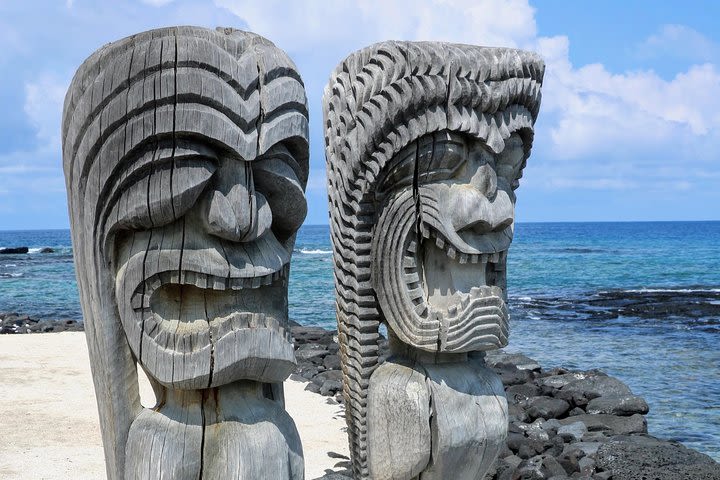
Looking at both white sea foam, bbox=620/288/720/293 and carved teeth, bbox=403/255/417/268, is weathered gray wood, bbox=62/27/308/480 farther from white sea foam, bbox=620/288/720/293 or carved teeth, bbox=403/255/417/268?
white sea foam, bbox=620/288/720/293

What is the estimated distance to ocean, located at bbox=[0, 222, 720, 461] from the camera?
12.5 meters

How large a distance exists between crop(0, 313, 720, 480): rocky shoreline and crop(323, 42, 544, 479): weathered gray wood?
2796mm

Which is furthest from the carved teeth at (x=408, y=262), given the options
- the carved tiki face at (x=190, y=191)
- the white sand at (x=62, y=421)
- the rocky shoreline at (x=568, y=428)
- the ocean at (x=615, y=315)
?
the ocean at (x=615, y=315)

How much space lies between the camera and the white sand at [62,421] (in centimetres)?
714

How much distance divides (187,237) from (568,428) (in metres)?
7.56

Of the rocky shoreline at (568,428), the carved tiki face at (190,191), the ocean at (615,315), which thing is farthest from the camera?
the ocean at (615,315)

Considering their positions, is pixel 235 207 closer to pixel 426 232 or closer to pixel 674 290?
pixel 426 232

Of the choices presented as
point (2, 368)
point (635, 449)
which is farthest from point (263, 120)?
point (2, 368)

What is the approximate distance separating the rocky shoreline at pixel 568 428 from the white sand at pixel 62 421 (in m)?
0.46

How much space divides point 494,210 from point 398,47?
86cm

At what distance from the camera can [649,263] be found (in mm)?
49469

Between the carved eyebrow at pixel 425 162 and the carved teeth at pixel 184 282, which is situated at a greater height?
the carved eyebrow at pixel 425 162

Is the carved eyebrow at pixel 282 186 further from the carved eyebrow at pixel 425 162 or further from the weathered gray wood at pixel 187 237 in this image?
the carved eyebrow at pixel 425 162

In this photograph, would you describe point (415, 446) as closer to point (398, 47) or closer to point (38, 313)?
point (398, 47)
